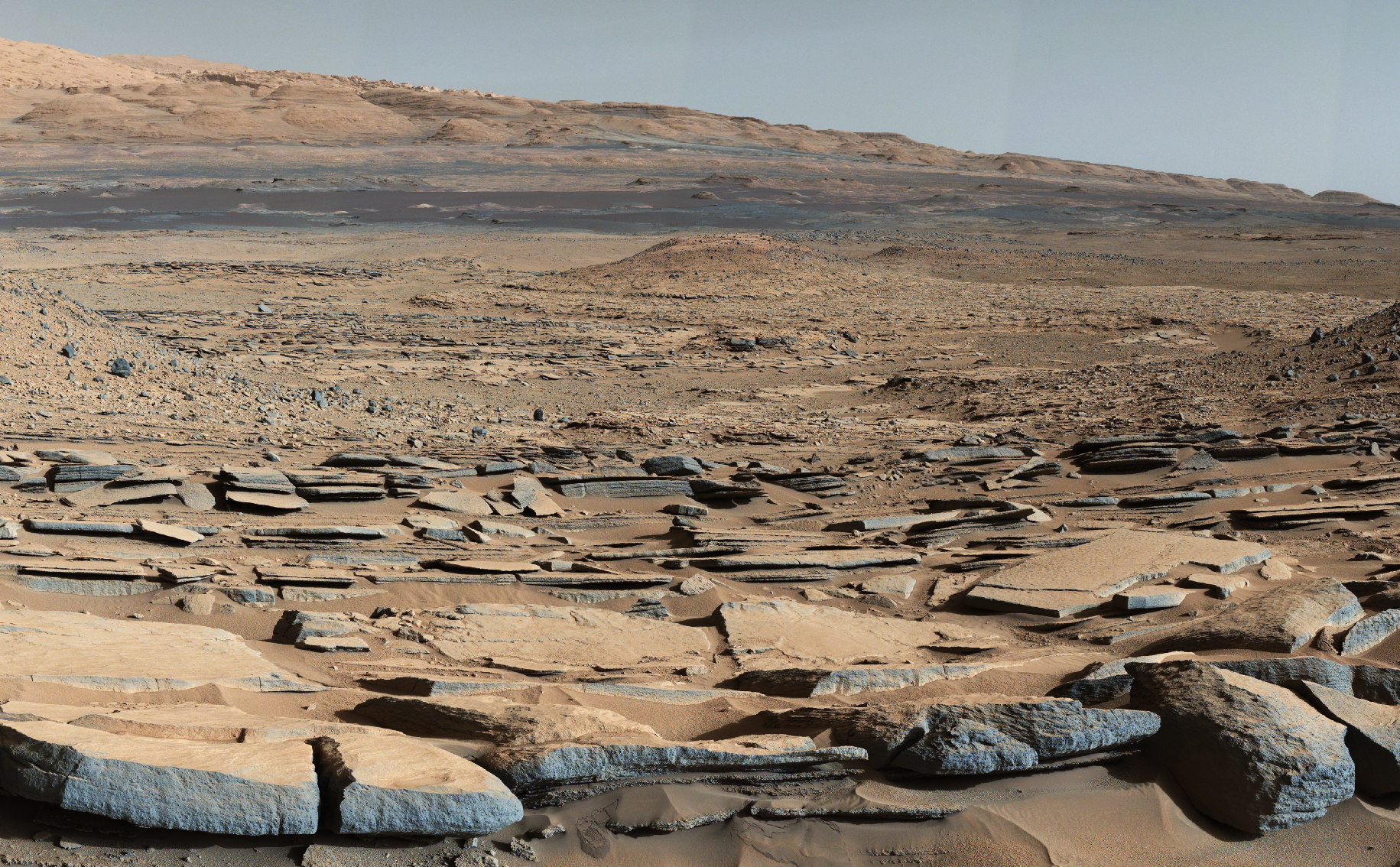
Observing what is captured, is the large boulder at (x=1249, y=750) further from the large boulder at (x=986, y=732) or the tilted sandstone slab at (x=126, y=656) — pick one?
the tilted sandstone slab at (x=126, y=656)

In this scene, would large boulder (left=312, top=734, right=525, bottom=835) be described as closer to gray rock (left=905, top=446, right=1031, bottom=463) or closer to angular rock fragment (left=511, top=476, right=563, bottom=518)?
angular rock fragment (left=511, top=476, right=563, bottom=518)

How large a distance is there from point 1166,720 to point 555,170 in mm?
58989

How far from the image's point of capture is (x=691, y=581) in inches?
221

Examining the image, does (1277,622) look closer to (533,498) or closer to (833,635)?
(833,635)

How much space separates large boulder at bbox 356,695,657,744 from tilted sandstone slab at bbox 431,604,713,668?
3.33 feet

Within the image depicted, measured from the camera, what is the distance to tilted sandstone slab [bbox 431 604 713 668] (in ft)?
14.8

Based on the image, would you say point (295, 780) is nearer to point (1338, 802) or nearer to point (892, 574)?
point (1338, 802)

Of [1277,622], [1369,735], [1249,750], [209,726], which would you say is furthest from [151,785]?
[1277,622]

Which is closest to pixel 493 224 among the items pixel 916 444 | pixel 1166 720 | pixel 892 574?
pixel 916 444

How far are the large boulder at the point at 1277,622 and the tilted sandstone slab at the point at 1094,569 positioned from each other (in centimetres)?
80

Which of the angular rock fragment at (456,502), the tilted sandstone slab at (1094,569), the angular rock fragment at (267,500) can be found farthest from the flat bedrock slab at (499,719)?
the angular rock fragment at (456,502)

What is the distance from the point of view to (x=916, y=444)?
9.63 m

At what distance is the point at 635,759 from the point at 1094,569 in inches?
139

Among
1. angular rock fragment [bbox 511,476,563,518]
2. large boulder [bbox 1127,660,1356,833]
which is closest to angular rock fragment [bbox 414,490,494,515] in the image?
angular rock fragment [bbox 511,476,563,518]
